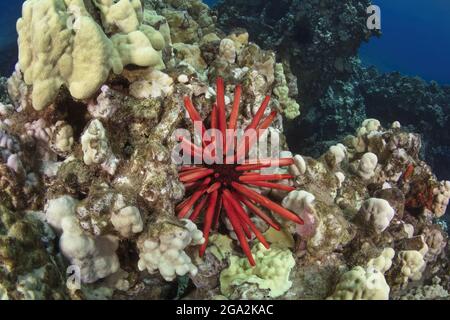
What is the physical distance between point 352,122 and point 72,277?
11.3 metres

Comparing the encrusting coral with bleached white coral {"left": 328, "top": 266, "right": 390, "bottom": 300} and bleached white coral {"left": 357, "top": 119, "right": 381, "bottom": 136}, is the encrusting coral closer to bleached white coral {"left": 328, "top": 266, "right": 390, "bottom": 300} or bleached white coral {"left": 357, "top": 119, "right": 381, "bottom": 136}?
bleached white coral {"left": 328, "top": 266, "right": 390, "bottom": 300}

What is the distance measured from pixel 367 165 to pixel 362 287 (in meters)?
1.98

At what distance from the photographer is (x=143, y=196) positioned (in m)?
2.94

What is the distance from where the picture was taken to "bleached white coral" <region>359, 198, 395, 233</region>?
3770 mm

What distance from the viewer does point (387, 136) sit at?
16.6ft

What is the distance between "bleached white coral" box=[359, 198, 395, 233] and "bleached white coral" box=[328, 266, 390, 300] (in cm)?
76

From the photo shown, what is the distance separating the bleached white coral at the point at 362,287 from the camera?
119 inches

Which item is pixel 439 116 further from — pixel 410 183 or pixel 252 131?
pixel 252 131

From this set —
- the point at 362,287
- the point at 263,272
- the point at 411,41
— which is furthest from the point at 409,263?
the point at 411,41

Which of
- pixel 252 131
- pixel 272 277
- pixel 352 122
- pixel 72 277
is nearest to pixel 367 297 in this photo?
pixel 272 277

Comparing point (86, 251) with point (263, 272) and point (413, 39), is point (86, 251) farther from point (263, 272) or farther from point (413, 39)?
point (413, 39)

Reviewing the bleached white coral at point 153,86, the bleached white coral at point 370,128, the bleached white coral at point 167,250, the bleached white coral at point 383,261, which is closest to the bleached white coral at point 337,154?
the bleached white coral at point 370,128

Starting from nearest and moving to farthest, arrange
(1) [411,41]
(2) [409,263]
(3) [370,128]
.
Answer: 1. (2) [409,263]
2. (3) [370,128]
3. (1) [411,41]
